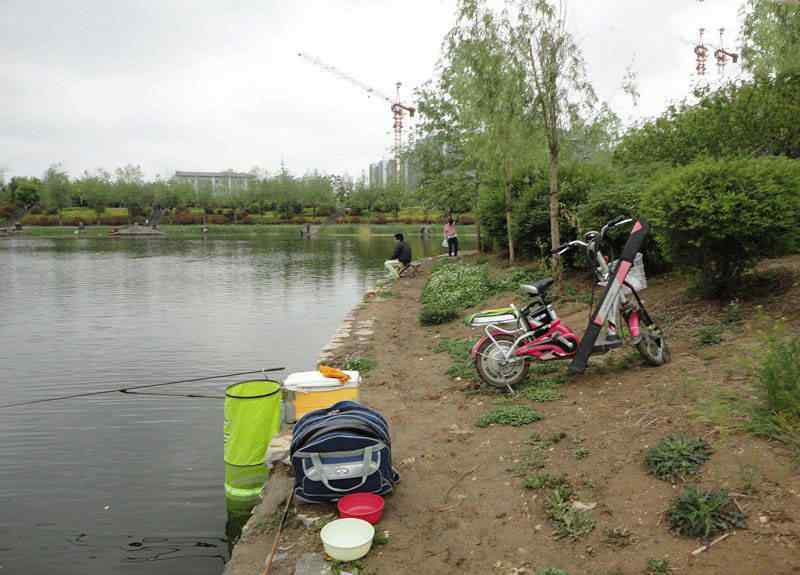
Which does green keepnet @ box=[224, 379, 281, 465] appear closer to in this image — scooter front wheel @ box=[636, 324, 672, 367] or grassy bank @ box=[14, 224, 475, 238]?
scooter front wheel @ box=[636, 324, 672, 367]

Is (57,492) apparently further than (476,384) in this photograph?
No

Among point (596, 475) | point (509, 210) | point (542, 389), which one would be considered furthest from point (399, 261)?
point (596, 475)

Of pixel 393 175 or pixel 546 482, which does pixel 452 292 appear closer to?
pixel 546 482

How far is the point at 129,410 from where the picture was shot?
7449mm

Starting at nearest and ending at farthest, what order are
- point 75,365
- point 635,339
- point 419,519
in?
point 419,519, point 635,339, point 75,365

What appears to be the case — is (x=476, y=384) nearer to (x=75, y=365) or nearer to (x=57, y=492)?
(x=57, y=492)

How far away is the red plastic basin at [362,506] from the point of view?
4.04 meters

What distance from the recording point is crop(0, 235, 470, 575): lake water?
4.66m

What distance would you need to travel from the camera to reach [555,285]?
36.0 feet

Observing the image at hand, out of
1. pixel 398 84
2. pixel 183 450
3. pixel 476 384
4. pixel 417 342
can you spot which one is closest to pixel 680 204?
pixel 476 384

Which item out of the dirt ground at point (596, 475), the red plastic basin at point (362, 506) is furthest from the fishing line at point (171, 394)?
the red plastic basin at point (362, 506)

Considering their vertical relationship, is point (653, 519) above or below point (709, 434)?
below

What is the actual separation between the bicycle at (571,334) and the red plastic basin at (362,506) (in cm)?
255

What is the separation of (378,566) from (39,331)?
10923mm
